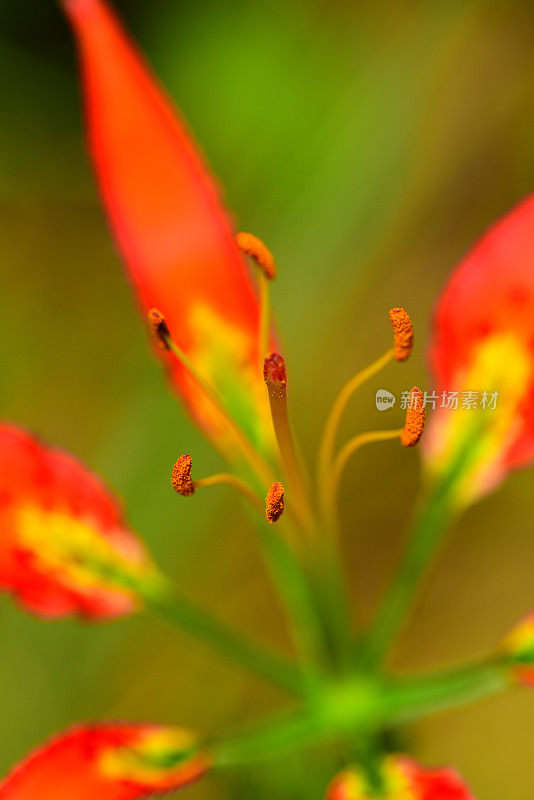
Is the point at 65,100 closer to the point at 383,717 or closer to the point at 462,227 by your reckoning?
the point at 462,227

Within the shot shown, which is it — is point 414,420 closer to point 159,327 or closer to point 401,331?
point 401,331

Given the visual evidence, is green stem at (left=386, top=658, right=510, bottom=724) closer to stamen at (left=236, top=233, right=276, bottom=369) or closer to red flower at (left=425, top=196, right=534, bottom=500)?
red flower at (left=425, top=196, right=534, bottom=500)

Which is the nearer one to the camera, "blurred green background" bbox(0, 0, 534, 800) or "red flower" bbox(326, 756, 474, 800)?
"red flower" bbox(326, 756, 474, 800)

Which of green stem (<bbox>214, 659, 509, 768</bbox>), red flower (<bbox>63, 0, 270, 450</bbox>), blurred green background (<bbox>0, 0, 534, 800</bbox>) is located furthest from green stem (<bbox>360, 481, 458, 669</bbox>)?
blurred green background (<bbox>0, 0, 534, 800</bbox>)

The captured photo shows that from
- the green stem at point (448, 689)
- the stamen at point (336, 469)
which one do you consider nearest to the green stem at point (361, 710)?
the green stem at point (448, 689)

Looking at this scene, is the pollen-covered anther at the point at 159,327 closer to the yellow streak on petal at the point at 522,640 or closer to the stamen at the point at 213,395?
the stamen at the point at 213,395

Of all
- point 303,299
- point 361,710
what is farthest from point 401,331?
point 303,299
